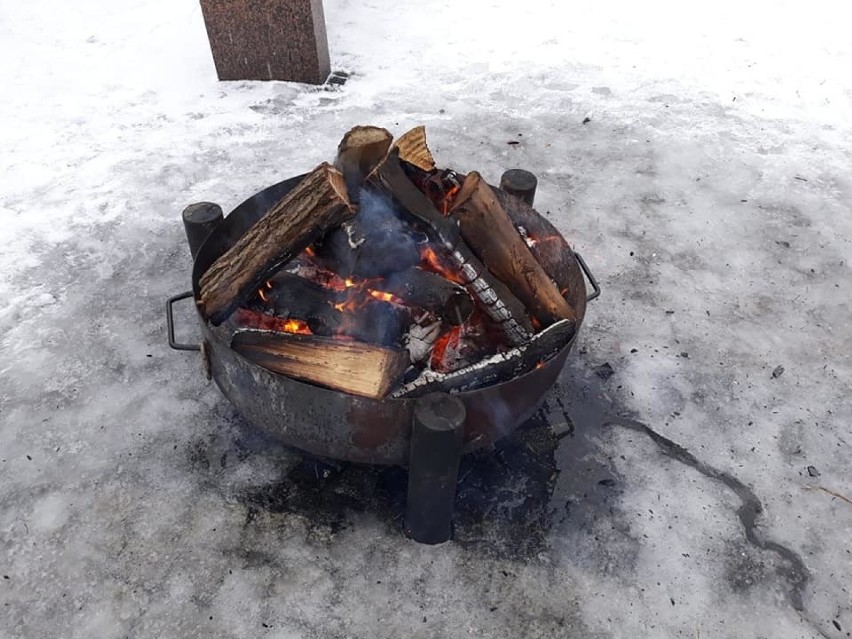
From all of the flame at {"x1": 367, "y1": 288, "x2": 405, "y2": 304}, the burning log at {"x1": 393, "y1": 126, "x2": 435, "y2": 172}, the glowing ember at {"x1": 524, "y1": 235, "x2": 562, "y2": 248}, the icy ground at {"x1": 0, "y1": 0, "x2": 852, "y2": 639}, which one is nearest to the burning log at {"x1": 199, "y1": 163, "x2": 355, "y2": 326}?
the flame at {"x1": 367, "y1": 288, "x2": 405, "y2": 304}

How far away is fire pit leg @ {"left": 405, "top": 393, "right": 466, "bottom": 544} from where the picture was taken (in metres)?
2.39

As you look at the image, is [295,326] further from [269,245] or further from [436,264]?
[436,264]

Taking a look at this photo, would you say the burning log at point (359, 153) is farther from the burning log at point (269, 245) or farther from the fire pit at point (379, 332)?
the burning log at point (269, 245)

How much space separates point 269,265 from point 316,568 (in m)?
1.38

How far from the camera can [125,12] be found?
23.8 ft

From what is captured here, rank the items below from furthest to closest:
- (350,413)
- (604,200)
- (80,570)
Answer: (604,200)
(80,570)
(350,413)

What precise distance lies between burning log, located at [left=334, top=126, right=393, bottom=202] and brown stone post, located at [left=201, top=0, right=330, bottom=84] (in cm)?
355

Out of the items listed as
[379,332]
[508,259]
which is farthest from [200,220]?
[508,259]

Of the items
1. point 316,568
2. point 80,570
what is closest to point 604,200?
point 316,568

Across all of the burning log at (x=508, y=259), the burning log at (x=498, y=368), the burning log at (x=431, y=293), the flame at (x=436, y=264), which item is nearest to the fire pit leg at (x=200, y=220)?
the burning log at (x=431, y=293)

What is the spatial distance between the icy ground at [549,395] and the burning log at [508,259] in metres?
0.78

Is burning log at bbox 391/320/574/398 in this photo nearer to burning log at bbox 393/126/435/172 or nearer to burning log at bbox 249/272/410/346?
burning log at bbox 249/272/410/346

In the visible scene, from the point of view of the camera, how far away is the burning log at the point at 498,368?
265cm

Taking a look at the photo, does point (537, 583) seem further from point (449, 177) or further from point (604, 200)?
point (604, 200)
